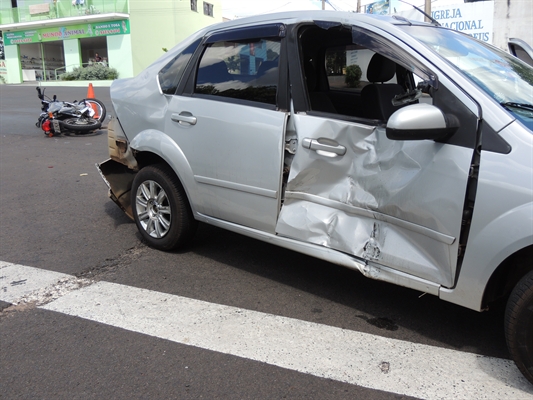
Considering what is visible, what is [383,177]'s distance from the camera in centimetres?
316

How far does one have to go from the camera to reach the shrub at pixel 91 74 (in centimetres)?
3556

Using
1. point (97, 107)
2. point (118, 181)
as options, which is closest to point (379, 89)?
point (118, 181)

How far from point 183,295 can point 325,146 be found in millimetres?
1539

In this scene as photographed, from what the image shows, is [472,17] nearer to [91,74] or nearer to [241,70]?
[241,70]

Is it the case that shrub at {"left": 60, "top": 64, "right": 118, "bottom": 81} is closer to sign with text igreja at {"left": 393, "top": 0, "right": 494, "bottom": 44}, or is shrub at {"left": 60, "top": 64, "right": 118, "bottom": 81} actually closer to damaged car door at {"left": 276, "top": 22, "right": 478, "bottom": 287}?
sign with text igreja at {"left": 393, "top": 0, "right": 494, "bottom": 44}

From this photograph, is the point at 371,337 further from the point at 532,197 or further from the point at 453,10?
the point at 453,10

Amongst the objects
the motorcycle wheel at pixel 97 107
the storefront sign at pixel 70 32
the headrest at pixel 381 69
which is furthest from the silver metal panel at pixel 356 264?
the storefront sign at pixel 70 32

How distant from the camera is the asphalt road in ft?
9.14

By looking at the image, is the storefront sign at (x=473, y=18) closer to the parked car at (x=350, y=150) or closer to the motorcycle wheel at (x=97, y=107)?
the motorcycle wheel at (x=97, y=107)

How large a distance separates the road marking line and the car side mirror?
1296mm

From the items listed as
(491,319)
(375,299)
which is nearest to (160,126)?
(375,299)

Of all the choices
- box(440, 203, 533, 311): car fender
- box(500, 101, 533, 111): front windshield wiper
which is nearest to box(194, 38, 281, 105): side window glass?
box(500, 101, 533, 111): front windshield wiper

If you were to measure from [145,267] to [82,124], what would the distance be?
852cm

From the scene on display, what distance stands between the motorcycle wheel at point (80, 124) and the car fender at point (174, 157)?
7.99 metres
